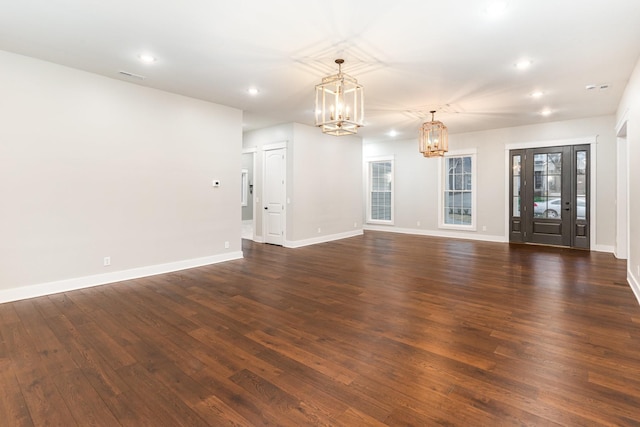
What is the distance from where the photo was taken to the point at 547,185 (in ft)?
24.8

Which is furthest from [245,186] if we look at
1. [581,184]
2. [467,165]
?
[581,184]

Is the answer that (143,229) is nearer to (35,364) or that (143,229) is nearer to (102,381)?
(35,364)

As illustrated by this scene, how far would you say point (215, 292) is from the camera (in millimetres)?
4199

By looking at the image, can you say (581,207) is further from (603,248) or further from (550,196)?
(603,248)

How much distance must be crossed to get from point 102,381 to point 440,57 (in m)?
4.59

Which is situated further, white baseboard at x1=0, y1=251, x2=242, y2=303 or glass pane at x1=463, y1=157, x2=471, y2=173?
glass pane at x1=463, y1=157, x2=471, y2=173

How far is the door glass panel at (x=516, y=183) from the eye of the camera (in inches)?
313

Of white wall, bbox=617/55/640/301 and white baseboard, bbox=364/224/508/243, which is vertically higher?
white wall, bbox=617/55/640/301

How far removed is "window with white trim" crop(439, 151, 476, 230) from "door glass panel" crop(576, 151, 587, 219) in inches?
85.7

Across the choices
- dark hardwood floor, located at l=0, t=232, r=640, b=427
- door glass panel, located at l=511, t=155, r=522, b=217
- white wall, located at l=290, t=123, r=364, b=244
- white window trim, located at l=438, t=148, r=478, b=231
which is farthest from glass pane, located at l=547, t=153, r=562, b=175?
white wall, located at l=290, t=123, r=364, b=244

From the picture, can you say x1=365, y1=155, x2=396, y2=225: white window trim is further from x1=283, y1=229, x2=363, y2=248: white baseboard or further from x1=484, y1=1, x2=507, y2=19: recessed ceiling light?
x1=484, y1=1, x2=507, y2=19: recessed ceiling light

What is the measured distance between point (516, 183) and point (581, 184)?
1257 millimetres

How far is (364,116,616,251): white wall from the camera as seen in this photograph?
6875 mm

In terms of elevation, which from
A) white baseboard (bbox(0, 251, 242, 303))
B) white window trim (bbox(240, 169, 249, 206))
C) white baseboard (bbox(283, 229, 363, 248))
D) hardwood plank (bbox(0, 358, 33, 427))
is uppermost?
white window trim (bbox(240, 169, 249, 206))
